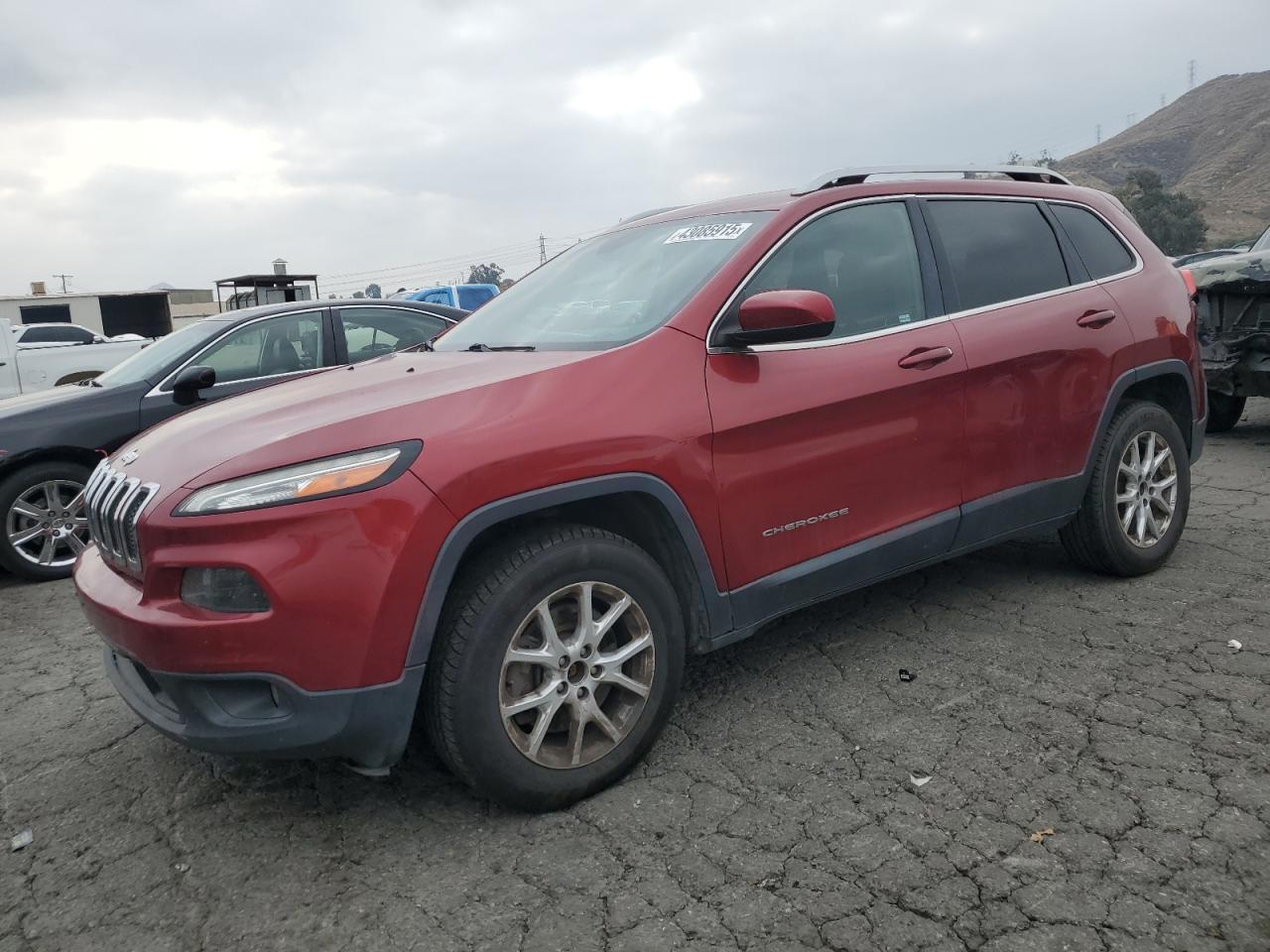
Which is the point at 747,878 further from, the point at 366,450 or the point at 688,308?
the point at 688,308

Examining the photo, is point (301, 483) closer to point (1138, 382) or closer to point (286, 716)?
point (286, 716)

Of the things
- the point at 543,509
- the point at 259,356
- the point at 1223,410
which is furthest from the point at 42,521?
the point at 1223,410

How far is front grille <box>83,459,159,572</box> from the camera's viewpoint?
2609mm

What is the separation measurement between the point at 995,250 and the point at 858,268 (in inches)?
30.6

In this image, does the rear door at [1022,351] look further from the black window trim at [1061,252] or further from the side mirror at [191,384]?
the side mirror at [191,384]

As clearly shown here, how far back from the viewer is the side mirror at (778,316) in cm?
290

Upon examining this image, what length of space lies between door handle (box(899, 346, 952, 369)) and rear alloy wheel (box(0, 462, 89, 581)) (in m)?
4.76

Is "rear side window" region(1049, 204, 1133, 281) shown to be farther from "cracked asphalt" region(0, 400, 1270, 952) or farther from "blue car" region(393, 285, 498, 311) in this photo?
"blue car" region(393, 285, 498, 311)

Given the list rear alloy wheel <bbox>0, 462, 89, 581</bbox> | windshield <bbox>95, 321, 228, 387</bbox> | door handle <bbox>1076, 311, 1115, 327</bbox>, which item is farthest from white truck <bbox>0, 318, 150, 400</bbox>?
door handle <bbox>1076, 311, 1115, 327</bbox>

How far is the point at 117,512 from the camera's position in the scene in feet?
8.92

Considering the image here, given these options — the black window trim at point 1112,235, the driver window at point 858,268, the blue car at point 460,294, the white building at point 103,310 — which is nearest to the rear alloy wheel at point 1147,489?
the black window trim at point 1112,235

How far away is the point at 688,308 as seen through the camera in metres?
3.06

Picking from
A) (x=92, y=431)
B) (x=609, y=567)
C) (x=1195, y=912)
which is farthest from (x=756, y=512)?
(x=92, y=431)

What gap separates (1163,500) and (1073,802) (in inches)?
89.4
